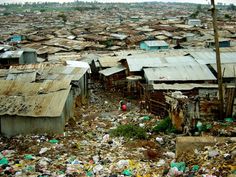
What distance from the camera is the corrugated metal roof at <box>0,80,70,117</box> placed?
995 cm

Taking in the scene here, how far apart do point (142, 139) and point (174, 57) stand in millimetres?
9514

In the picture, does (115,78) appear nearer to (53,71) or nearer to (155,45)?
(53,71)

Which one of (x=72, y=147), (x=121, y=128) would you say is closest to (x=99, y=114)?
(x=121, y=128)

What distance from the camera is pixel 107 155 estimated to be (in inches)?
338

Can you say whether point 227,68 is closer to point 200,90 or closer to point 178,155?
point 200,90

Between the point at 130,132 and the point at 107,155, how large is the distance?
1.53 m

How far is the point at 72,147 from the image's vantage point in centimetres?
915

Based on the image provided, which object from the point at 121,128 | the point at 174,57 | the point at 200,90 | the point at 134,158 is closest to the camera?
the point at 134,158

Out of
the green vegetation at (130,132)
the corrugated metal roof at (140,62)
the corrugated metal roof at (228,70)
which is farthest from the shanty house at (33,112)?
the corrugated metal roof at (228,70)

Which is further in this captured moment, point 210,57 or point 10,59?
point 210,57

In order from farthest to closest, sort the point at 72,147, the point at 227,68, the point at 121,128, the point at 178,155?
1. the point at 227,68
2. the point at 121,128
3. the point at 72,147
4. the point at 178,155

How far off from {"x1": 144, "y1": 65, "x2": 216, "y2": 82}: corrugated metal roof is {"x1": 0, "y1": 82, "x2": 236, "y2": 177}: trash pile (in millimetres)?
3235

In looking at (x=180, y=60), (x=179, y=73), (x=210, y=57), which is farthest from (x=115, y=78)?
(x=210, y=57)

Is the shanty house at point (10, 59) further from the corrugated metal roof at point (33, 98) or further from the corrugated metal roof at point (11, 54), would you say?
the corrugated metal roof at point (33, 98)
